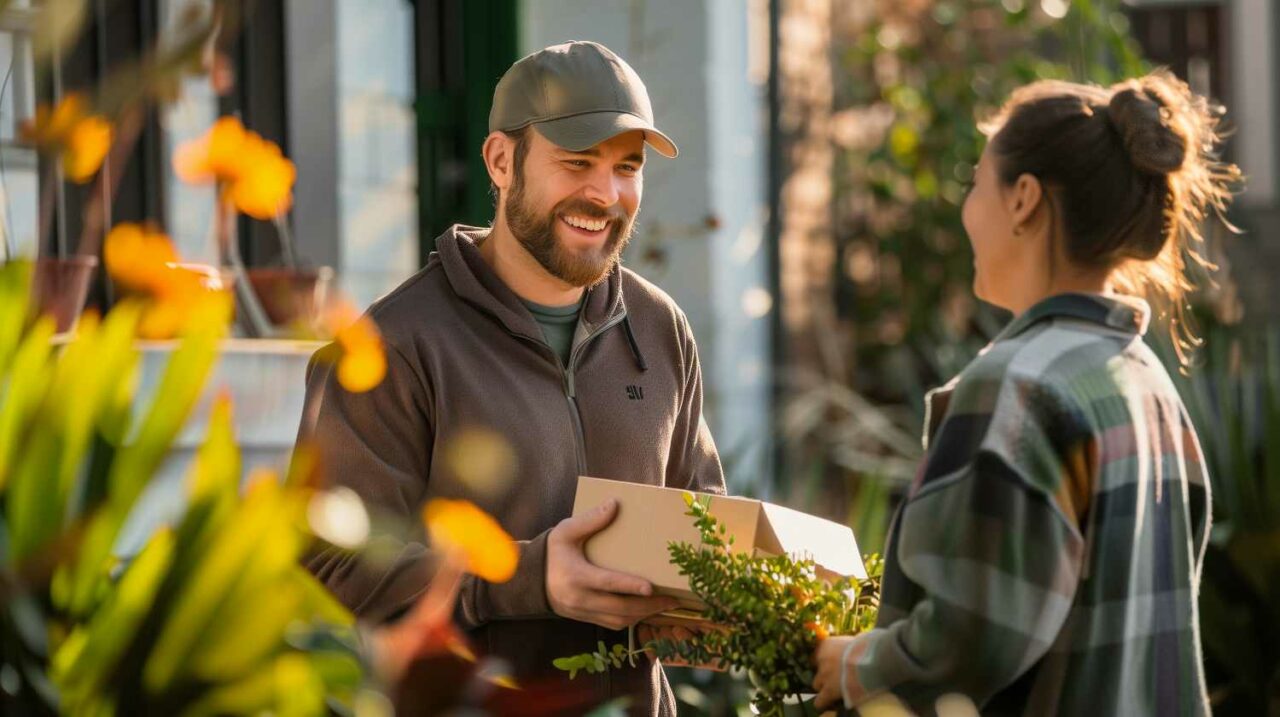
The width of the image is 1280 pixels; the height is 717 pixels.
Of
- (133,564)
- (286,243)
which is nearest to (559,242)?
(133,564)

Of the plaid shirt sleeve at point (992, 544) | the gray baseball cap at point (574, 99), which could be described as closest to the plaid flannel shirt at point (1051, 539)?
the plaid shirt sleeve at point (992, 544)

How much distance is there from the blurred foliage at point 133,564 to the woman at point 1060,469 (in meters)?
0.67

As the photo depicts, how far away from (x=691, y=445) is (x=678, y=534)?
650 mm

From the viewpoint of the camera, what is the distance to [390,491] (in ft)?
6.85

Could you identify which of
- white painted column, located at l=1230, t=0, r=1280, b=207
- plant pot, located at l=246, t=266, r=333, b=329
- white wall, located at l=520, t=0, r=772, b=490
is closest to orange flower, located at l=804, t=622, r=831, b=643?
plant pot, located at l=246, t=266, r=333, b=329

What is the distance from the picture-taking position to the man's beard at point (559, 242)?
2.27 m

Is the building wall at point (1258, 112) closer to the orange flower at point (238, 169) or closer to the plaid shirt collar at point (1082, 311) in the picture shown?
the plaid shirt collar at point (1082, 311)

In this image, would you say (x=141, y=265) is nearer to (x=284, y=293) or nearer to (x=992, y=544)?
(x=992, y=544)

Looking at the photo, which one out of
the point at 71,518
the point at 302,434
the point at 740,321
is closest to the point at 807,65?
the point at 740,321

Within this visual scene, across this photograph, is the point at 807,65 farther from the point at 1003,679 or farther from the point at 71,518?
the point at 71,518

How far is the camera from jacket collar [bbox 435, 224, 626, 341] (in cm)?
224

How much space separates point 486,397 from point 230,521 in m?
1.11

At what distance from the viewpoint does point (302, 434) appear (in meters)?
1.95

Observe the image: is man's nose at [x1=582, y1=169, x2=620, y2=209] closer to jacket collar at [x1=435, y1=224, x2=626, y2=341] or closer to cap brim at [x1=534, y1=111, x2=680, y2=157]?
cap brim at [x1=534, y1=111, x2=680, y2=157]
